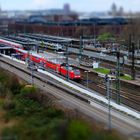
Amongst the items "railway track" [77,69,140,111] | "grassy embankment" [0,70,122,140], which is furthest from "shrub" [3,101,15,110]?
"railway track" [77,69,140,111]

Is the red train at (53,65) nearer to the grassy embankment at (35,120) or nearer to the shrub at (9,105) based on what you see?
the grassy embankment at (35,120)

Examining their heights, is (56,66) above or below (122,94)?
above

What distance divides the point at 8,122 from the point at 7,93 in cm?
610

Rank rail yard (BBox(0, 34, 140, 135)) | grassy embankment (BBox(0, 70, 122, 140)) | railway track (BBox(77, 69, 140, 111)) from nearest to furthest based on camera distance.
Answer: grassy embankment (BBox(0, 70, 122, 140)) < railway track (BBox(77, 69, 140, 111)) < rail yard (BBox(0, 34, 140, 135))

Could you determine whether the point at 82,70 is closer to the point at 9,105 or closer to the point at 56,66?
the point at 56,66

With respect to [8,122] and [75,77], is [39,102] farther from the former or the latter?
[75,77]

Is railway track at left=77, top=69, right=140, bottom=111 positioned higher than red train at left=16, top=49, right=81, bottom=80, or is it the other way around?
red train at left=16, top=49, right=81, bottom=80

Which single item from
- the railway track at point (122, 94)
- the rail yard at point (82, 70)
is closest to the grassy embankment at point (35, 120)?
the rail yard at point (82, 70)

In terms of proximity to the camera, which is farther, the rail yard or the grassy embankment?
the rail yard

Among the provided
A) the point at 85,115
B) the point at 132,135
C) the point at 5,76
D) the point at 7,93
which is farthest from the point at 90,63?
the point at 132,135

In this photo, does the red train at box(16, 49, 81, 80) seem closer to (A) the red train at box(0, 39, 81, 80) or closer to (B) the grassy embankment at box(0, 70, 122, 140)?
(A) the red train at box(0, 39, 81, 80)

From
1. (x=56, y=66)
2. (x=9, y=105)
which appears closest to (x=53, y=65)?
(x=56, y=66)

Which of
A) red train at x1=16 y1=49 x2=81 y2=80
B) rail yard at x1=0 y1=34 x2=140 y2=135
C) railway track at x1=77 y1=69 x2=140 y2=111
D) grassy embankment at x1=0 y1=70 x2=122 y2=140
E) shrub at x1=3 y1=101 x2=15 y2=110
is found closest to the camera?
grassy embankment at x1=0 y1=70 x2=122 y2=140

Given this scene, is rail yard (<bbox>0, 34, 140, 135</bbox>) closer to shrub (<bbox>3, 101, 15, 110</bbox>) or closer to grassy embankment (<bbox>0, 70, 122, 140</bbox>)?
grassy embankment (<bbox>0, 70, 122, 140</bbox>)
